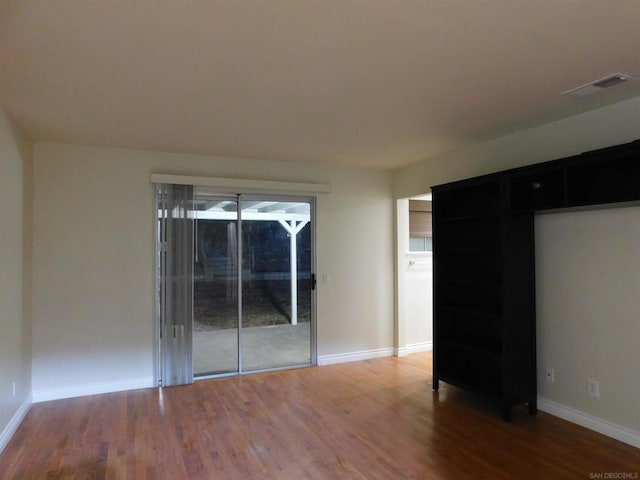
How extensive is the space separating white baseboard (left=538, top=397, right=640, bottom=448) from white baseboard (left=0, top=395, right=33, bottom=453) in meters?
4.30

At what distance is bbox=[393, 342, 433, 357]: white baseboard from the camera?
544 cm

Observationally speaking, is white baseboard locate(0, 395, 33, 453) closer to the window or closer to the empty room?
the empty room

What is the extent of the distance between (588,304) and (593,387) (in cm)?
65

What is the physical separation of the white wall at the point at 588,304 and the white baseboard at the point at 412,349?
203 cm

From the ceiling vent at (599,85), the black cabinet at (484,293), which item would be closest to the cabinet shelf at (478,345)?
the black cabinet at (484,293)

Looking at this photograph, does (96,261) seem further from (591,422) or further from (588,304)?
(591,422)

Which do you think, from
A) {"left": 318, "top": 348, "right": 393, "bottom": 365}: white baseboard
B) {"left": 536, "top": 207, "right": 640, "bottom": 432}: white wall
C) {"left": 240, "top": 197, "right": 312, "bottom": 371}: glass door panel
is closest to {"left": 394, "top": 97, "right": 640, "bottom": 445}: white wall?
{"left": 536, "top": 207, "right": 640, "bottom": 432}: white wall

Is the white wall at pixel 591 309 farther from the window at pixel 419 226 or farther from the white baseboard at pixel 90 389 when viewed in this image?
the white baseboard at pixel 90 389

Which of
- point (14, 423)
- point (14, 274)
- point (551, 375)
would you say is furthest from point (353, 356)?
point (14, 274)

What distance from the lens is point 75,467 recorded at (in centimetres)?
271

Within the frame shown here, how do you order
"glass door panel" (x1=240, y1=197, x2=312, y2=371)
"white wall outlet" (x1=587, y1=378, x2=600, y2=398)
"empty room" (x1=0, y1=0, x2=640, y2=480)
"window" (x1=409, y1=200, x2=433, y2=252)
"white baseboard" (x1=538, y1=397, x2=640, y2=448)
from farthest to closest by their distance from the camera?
"window" (x1=409, y1=200, x2=433, y2=252)
"glass door panel" (x1=240, y1=197, x2=312, y2=371)
"white wall outlet" (x1=587, y1=378, x2=600, y2=398)
"white baseboard" (x1=538, y1=397, x2=640, y2=448)
"empty room" (x1=0, y1=0, x2=640, y2=480)

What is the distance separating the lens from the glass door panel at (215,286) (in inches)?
180

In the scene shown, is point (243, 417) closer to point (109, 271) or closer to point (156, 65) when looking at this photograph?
point (109, 271)

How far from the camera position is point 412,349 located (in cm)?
559
